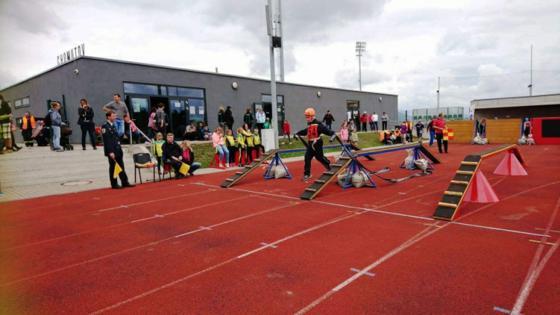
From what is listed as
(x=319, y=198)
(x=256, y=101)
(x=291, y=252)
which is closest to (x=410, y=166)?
(x=319, y=198)

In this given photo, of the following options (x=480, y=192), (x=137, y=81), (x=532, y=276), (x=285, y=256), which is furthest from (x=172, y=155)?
(x=532, y=276)

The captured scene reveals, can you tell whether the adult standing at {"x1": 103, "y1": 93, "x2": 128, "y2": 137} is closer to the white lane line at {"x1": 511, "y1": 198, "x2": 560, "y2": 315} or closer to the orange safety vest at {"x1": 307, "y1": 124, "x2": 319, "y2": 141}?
the orange safety vest at {"x1": 307, "y1": 124, "x2": 319, "y2": 141}

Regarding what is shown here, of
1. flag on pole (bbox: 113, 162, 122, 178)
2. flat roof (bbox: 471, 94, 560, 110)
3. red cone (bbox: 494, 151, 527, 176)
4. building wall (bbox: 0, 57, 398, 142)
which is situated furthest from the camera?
flat roof (bbox: 471, 94, 560, 110)

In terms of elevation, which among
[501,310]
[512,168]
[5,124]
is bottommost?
[501,310]

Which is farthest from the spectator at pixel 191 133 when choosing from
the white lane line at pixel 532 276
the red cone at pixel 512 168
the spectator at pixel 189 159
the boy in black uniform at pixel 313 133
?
the white lane line at pixel 532 276

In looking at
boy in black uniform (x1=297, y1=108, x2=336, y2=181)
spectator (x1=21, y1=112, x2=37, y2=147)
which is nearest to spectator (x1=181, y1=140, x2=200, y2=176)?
boy in black uniform (x1=297, y1=108, x2=336, y2=181)

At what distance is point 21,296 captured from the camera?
11.5 ft

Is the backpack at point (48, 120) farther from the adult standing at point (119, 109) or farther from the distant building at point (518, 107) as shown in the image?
the distant building at point (518, 107)

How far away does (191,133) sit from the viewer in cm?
1934

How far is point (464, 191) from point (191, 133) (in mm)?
15786

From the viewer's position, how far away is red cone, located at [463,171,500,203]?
6.82 meters

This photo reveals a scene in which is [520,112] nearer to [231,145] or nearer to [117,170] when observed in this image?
[231,145]

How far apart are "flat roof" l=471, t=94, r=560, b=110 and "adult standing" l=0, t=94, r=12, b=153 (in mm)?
40868

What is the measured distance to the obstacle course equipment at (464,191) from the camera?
18.8 feet
